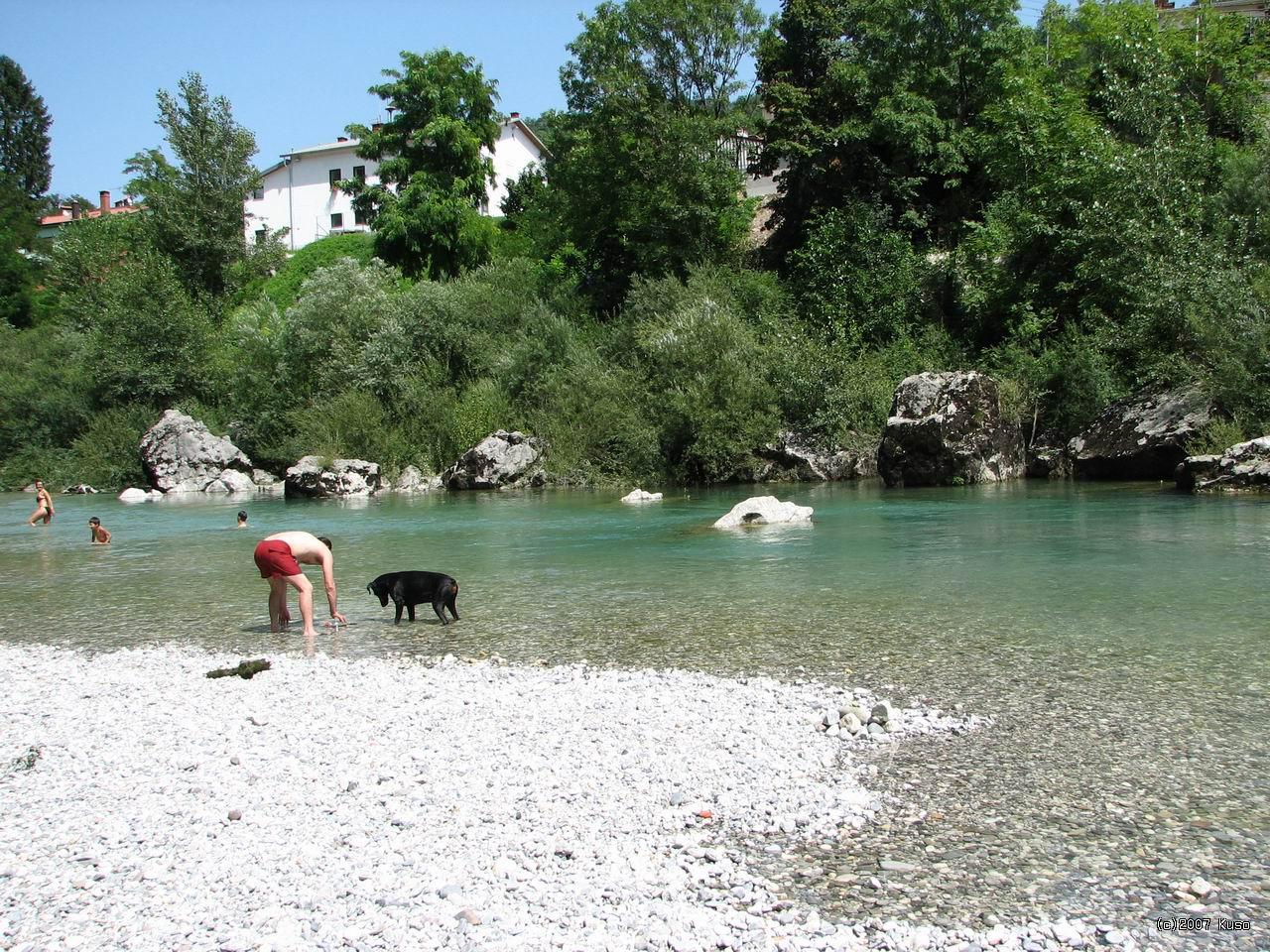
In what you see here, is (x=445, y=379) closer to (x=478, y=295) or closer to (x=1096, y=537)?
(x=478, y=295)

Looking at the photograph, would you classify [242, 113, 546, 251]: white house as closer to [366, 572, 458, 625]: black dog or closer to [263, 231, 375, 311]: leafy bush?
[263, 231, 375, 311]: leafy bush

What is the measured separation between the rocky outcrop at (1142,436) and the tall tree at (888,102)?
1579 centimetres

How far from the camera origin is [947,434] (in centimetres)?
3231

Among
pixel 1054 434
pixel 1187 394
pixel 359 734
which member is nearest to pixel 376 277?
pixel 1054 434

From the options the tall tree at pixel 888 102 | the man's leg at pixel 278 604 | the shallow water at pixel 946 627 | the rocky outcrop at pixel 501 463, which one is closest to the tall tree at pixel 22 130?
the rocky outcrop at pixel 501 463

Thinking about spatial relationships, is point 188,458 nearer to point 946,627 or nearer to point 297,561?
point 297,561

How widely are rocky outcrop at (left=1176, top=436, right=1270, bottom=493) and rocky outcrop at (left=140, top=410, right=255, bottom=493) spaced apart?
3677 cm

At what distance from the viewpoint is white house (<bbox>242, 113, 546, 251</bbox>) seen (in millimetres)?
80312

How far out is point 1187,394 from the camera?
2953 centimetres

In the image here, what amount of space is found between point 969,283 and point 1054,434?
9.04m

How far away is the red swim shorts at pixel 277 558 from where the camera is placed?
12.4 metres

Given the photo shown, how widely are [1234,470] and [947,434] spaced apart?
8.68m

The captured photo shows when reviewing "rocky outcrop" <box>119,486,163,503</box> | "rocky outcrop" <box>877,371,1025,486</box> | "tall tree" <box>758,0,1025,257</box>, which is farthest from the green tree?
"rocky outcrop" <box>877,371,1025,486</box>

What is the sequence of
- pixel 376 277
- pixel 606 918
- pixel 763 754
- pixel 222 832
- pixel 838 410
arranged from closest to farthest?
1. pixel 606 918
2. pixel 222 832
3. pixel 763 754
4. pixel 838 410
5. pixel 376 277
